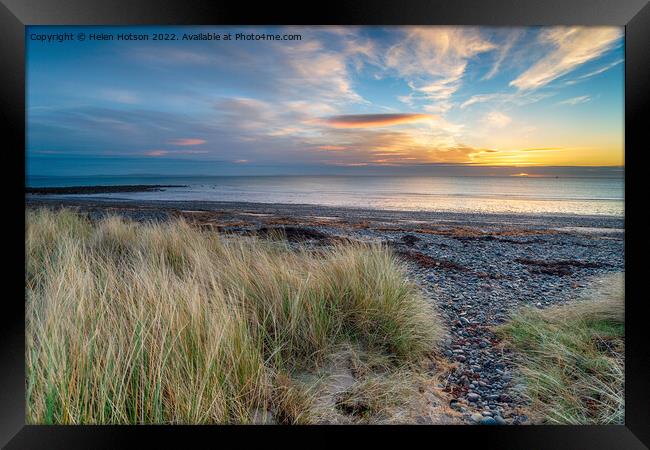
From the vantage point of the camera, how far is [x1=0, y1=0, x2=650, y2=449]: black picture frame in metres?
1.89

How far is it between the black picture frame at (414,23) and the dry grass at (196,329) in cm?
23

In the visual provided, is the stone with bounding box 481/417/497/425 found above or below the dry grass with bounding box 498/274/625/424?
below

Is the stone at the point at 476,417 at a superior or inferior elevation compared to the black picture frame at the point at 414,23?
inferior

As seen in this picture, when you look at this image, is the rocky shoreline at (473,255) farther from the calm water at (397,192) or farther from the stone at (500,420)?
the calm water at (397,192)

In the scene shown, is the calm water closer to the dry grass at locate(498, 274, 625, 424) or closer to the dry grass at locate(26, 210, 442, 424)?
the dry grass at locate(498, 274, 625, 424)

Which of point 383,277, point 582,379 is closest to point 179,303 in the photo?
point 383,277

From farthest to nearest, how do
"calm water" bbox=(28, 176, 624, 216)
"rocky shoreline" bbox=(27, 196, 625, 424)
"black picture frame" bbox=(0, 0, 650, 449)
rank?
"calm water" bbox=(28, 176, 624, 216), "rocky shoreline" bbox=(27, 196, 625, 424), "black picture frame" bbox=(0, 0, 650, 449)

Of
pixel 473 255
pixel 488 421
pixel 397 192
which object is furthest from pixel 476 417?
pixel 397 192

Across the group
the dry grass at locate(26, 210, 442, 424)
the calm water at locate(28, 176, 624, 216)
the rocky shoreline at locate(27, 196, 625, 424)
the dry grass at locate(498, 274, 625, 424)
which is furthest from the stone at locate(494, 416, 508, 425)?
the calm water at locate(28, 176, 624, 216)

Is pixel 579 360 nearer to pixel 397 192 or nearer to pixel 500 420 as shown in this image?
pixel 500 420

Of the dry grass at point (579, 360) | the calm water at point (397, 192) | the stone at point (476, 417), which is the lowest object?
the stone at point (476, 417)

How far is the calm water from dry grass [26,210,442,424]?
138cm

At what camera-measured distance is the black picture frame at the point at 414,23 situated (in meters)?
1.89

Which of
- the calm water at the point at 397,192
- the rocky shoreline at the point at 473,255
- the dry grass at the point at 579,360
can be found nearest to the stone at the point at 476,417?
the rocky shoreline at the point at 473,255
